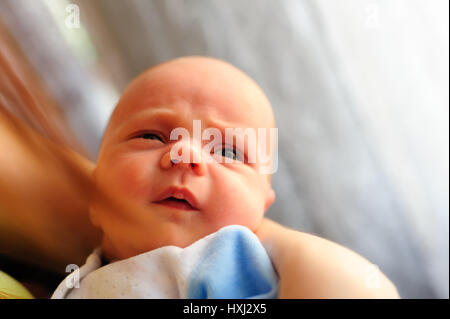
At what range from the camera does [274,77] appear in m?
0.97

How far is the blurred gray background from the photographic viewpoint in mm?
824

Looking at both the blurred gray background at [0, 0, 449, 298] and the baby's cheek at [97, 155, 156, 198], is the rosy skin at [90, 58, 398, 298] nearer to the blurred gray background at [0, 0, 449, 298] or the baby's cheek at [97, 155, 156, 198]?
the baby's cheek at [97, 155, 156, 198]

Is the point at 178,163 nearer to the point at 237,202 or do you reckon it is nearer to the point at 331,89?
the point at 237,202

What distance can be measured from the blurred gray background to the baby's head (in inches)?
5.6

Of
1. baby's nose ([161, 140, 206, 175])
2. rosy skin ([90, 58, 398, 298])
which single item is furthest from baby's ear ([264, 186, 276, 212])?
baby's nose ([161, 140, 206, 175])

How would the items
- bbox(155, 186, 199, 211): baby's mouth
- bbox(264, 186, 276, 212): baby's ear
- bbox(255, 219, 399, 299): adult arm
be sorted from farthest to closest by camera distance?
bbox(264, 186, 276, 212): baby's ear, bbox(155, 186, 199, 211): baby's mouth, bbox(255, 219, 399, 299): adult arm

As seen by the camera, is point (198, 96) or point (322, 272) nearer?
point (322, 272)

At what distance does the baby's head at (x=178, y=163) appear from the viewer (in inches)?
24.9

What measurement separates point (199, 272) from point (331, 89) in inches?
19.7

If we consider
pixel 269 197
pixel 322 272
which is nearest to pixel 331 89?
pixel 269 197

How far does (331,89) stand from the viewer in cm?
91
